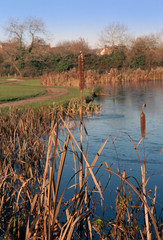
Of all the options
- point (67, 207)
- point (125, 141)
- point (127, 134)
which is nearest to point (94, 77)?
point (125, 141)

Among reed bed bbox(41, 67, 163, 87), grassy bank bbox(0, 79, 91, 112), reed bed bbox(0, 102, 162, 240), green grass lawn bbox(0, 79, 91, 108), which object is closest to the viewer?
reed bed bbox(0, 102, 162, 240)

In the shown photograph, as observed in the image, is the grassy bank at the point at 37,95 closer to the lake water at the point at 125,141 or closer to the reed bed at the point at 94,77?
the lake water at the point at 125,141

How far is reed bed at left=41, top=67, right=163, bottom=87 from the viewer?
2623 centimetres

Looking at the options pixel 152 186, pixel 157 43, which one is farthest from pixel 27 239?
pixel 157 43

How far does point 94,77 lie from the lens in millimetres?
29047

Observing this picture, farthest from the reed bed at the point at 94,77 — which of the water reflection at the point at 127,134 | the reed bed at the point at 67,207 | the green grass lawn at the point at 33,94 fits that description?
the reed bed at the point at 67,207

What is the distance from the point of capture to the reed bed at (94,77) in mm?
26233

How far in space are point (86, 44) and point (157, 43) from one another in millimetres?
21699

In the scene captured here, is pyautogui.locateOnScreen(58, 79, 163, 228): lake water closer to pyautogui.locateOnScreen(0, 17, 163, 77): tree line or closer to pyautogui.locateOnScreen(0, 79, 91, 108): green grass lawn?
pyautogui.locateOnScreen(0, 79, 91, 108): green grass lawn

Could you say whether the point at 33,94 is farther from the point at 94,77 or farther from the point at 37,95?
the point at 94,77

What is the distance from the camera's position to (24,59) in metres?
43.7

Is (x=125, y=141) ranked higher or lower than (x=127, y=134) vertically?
lower

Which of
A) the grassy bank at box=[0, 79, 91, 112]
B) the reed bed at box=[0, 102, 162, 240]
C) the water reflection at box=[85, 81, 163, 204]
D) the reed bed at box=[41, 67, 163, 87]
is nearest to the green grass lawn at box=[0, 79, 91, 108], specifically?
the grassy bank at box=[0, 79, 91, 112]

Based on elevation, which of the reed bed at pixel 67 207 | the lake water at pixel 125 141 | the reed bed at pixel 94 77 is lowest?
the lake water at pixel 125 141
